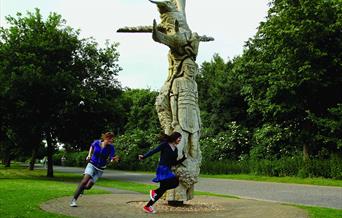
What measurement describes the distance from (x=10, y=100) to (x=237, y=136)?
69.9 ft

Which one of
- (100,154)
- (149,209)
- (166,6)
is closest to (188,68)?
(166,6)

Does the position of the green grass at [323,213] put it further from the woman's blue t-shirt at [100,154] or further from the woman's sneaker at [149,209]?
the woman's blue t-shirt at [100,154]

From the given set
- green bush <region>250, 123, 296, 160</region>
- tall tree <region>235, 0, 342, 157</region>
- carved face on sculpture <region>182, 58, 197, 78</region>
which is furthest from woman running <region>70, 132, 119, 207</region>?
green bush <region>250, 123, 296, 160</region>

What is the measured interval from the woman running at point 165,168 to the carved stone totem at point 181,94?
1233 mm

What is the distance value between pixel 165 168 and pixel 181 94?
2.50 meters

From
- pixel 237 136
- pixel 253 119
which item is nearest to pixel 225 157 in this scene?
pixel 237 136

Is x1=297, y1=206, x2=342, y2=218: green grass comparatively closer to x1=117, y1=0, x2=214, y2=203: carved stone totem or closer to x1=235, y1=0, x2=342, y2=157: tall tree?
x1=117, y1=0, x2=214, y2=203: carved stone totem

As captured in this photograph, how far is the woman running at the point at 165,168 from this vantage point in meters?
11.6

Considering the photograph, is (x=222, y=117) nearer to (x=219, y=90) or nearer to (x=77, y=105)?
(x=219, y=90)

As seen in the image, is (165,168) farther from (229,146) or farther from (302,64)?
(229,146)

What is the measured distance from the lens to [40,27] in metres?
32.8

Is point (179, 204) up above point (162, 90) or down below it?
below

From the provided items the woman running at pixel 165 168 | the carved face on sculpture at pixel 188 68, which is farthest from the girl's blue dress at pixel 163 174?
the carved face on sculpture at pixel 188 68

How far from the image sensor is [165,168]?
1170cm
